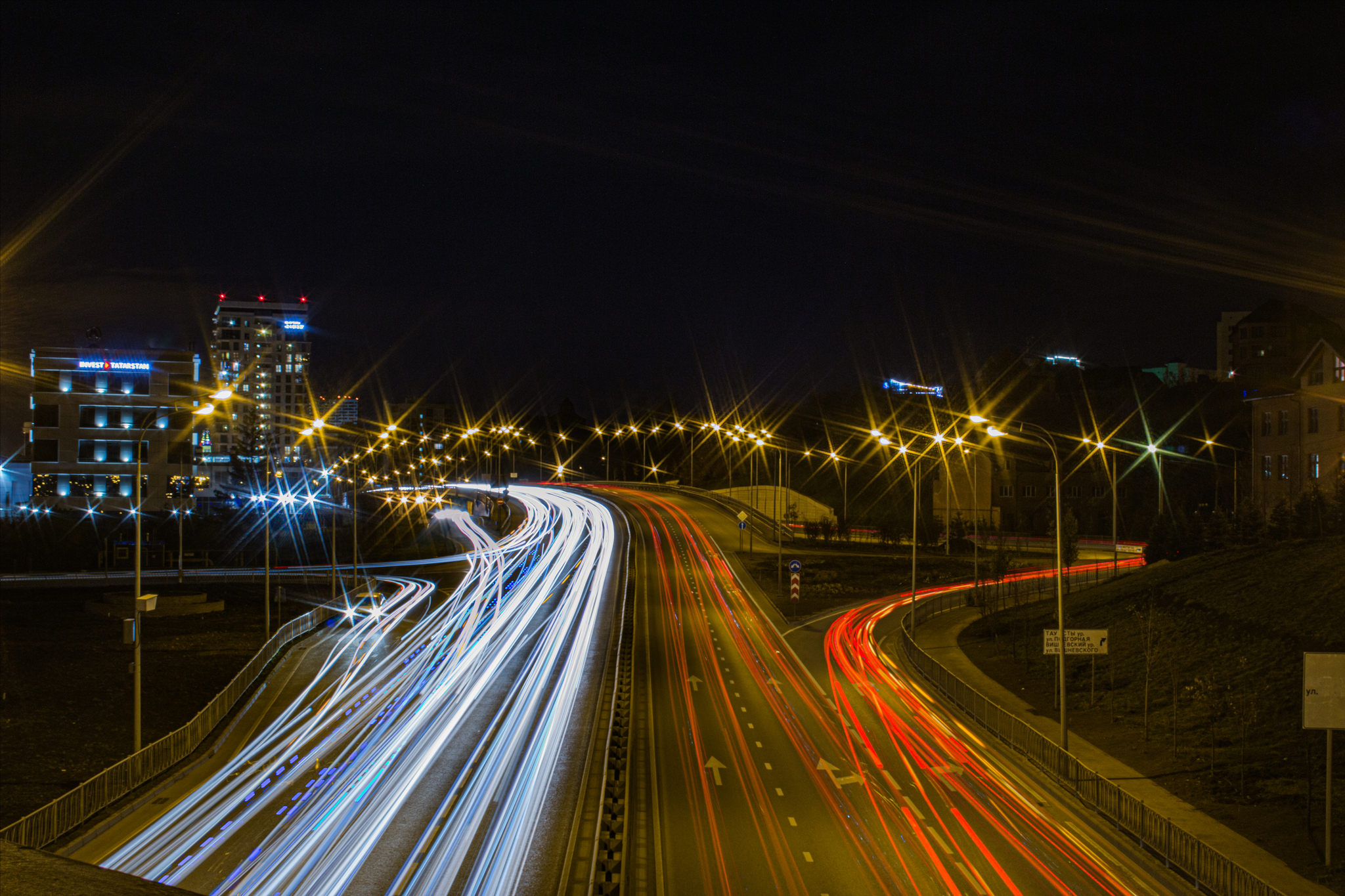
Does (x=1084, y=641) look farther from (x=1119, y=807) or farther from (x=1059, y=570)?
(x=1119, y=807)

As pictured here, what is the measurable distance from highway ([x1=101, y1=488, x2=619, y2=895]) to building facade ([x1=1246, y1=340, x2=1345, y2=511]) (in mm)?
33621

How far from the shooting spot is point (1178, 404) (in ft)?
339

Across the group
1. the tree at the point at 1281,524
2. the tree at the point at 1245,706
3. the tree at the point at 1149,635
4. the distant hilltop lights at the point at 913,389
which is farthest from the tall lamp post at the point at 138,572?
the distant hilltop lights at the point at 913,389

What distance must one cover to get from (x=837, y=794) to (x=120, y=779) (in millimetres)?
13037

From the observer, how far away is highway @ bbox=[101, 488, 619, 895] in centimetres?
1356

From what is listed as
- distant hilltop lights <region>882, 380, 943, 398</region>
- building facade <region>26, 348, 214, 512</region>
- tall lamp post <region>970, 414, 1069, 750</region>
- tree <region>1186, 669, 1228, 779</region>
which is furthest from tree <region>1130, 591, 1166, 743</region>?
distant hilltop lights <region>882, 380, 943, 398</region>

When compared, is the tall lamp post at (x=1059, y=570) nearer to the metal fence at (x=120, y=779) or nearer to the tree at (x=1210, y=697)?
the tree at (x=1210, y=697)

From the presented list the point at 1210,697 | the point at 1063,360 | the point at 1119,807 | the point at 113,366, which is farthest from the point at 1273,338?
the point at 113,366

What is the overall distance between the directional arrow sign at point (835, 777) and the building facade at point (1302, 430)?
100 ft

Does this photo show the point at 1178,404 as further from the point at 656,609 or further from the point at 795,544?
the point at 656,609

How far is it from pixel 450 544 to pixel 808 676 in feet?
167

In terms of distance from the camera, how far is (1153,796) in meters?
17.3

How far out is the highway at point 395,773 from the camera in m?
13.6

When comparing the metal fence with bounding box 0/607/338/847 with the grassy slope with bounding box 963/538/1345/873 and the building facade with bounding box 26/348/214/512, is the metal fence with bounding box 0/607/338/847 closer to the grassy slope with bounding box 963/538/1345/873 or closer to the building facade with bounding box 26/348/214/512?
the grassy slope with bounding box 963/538/1345/873
